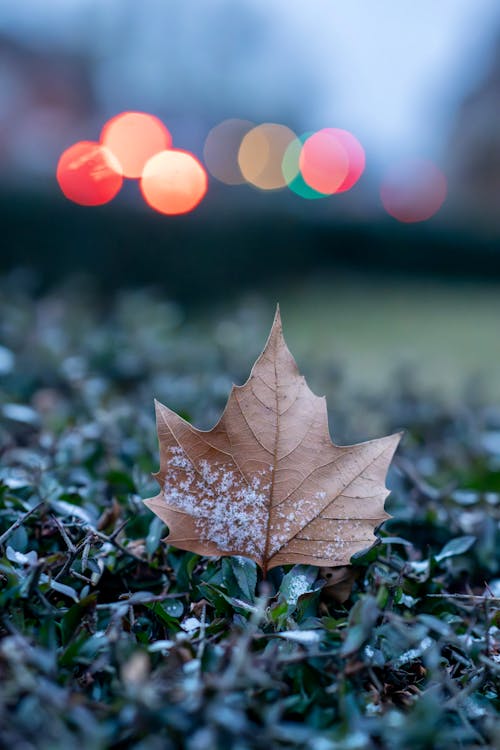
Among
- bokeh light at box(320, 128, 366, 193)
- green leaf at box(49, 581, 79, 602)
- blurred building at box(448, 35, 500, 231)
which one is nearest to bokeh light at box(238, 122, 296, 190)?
bokeh light at box(320, 128, 366, 193)

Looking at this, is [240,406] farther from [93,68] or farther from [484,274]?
[93,68]

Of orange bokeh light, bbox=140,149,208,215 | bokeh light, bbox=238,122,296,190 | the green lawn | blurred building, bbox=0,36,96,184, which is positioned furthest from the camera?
blurred building, bbox=0,36,96,184

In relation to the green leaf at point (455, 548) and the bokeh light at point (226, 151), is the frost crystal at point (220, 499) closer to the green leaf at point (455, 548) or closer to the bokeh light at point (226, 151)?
the green leaf at point (455, 548)

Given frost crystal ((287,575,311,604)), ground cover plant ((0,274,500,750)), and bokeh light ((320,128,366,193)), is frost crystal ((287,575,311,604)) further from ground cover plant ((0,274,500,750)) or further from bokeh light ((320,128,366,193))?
bokeh light ((320,128,366,193))

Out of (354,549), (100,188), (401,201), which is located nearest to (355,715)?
(354,549)

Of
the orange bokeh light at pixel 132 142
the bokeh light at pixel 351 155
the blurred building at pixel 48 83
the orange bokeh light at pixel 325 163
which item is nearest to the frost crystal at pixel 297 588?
the orange bokeh light at pixel 132 142

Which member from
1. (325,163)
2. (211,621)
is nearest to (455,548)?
(211,621)
